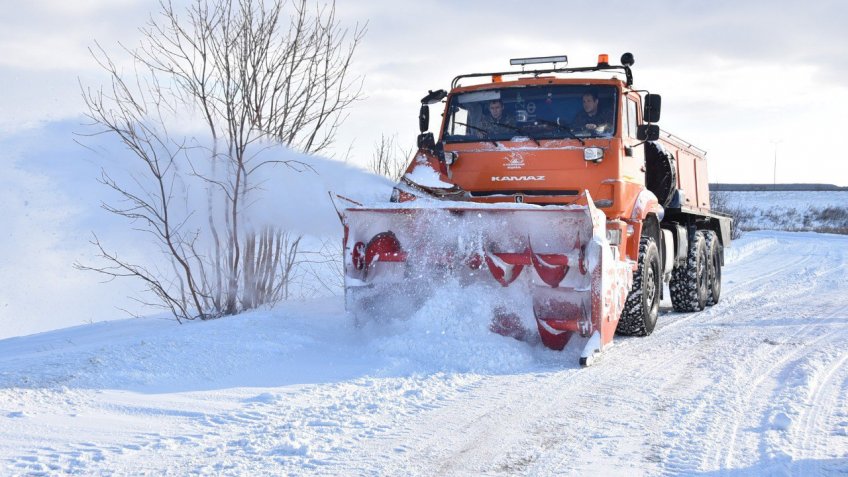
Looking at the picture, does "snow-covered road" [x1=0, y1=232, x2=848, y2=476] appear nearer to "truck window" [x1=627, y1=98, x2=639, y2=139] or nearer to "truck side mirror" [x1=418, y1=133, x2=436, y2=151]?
"truck side mirror" [x1=418, y1=133, x2=436, y2=151]

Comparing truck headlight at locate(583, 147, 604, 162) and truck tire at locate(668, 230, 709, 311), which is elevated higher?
truck headlight at locate(583, 147, 604, 162)

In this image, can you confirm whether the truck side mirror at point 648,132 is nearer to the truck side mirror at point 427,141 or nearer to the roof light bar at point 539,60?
the roof light bar at point 539,60

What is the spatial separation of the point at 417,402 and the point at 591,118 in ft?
11.8

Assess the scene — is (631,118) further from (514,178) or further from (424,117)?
(424,117)

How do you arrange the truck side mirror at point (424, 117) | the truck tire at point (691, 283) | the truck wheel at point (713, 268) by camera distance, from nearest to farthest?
the truck side mirror at point (424, 117) < the truck tire at point (691, 283) < the truck wheel at point (713, 268)

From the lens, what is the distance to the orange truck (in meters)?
6.05

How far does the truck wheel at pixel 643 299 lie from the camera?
7.18m

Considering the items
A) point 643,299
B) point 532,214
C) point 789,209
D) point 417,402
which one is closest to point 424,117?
point 532,214

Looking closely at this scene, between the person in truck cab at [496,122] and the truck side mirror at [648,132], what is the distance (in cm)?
128

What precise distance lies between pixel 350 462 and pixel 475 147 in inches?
167

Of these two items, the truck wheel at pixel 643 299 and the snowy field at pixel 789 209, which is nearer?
the truck wheel at pixel 643 299

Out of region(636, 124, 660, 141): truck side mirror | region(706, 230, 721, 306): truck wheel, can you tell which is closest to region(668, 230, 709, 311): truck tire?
region(706, 230, 721, 306): truck wheel

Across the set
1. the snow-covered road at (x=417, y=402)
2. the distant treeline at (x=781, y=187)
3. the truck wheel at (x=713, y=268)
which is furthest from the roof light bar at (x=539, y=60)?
the distant treeline at (x=781, y=187)

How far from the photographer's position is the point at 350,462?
3.48 m
